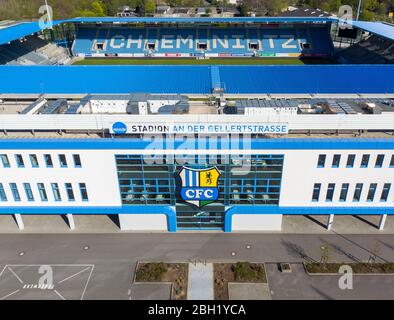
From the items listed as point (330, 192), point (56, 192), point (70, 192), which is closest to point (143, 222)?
point (70, 192)

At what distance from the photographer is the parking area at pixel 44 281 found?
27.7 metres

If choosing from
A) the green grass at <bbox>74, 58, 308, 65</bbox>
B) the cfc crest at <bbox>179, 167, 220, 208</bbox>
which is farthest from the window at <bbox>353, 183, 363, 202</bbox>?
the green grass at <bbox>74, 58, 308, 65</bbox>

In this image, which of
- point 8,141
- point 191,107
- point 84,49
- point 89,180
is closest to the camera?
point 8,141

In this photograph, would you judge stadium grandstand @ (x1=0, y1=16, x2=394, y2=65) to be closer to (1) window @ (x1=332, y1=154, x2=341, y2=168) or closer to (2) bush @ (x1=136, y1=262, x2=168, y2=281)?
(1) window @ (x1=332, y1=154, x2=341, y2=168)

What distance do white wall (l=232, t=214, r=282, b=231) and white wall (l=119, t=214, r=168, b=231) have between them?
726 centimetres

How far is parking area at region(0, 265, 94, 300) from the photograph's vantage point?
27703mm

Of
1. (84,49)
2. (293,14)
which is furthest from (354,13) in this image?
(84,49)

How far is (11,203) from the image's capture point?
105 feet

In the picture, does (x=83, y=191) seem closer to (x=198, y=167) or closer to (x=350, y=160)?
(x=198, y=167)

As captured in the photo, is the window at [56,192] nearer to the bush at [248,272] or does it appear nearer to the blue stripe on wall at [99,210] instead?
the blue stripe on wall at [99,210]

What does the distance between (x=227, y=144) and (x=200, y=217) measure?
8.80 meters

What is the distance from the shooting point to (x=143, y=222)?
33.7 m

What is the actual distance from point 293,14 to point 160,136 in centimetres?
10802
